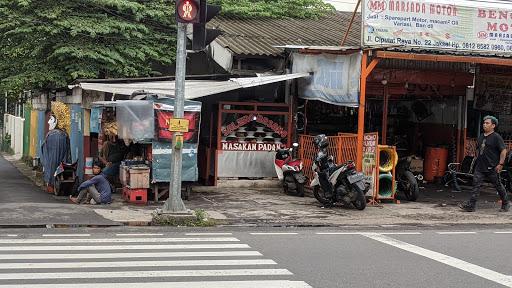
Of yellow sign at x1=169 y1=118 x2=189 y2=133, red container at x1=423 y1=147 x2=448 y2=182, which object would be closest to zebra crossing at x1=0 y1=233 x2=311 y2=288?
yellow sign at x1=169 y1=118 x2=189 y2=133

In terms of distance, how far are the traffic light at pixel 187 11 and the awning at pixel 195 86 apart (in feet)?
12.1

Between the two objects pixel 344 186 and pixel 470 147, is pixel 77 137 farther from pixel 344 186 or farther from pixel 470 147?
pixel 470 147

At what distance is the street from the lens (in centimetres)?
686

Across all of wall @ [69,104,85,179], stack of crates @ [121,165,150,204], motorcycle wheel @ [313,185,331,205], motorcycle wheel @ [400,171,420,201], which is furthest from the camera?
wall @ [69,104,85,179]

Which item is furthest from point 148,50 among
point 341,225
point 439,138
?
point 439,138

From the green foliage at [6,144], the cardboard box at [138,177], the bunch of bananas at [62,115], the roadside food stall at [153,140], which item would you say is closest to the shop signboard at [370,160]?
the roadside food stall at [153,140]

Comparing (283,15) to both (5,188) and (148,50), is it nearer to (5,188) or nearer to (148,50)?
(148,50)

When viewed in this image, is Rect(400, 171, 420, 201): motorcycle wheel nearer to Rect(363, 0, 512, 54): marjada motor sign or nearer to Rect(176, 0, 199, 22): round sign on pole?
Rect(363, 0, 512, 54): marjada motor sign

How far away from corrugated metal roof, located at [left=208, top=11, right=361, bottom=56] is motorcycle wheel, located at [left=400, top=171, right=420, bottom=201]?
10.7ft

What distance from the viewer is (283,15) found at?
21.8m

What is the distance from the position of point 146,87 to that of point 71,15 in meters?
3.16

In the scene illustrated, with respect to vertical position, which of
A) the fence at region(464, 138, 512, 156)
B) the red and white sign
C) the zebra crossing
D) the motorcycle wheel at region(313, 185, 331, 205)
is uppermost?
the fence at region(464, 138, 512, 156)

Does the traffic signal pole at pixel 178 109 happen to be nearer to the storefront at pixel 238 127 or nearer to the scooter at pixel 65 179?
the storefront at pixel 238 127

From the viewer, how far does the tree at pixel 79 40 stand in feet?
51.3
